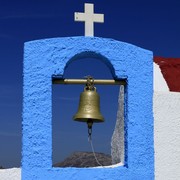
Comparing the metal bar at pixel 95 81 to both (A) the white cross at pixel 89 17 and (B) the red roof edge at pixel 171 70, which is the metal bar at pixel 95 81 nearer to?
(A) the white cross at pixel 89 17

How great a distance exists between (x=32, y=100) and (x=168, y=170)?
1.88 metres

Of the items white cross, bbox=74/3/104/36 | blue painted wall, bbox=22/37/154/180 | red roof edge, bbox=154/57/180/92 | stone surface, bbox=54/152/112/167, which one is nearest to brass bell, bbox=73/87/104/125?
blue painted wall, bbox=22/37/154/180

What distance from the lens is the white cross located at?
5.73m

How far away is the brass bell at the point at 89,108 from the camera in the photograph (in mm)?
5535

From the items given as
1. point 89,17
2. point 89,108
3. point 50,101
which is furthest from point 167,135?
point 89,17

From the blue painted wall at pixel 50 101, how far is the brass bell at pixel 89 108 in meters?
0.33

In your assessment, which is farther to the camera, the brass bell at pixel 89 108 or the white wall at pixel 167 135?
the white wall at pixel 167 135

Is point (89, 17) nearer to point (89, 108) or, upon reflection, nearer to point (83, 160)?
point (89, 108)

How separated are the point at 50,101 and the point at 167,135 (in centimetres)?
154

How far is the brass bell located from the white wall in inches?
30.2

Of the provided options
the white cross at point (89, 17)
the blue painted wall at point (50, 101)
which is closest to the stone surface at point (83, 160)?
the blue painted wall at point (50, 101)

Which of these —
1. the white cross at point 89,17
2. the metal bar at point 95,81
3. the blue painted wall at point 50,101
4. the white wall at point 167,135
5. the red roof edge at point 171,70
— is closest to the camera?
the blue painted wall at point 50,101

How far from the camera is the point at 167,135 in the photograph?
19.8ft

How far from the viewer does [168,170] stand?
5.98 meters
